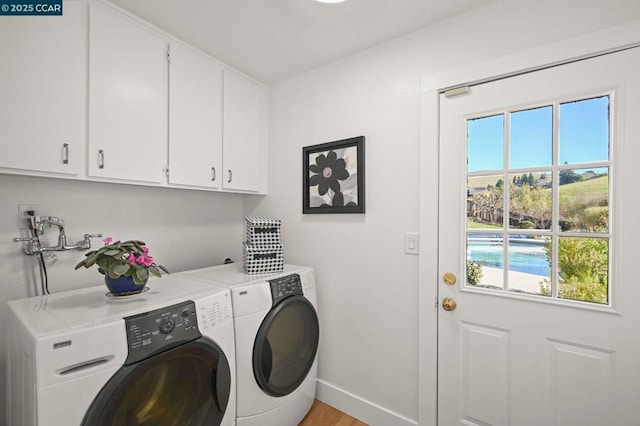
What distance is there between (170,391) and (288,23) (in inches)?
76.5

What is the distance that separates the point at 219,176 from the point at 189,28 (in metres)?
0.91

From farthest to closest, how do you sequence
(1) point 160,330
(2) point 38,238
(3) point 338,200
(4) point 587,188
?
(3) point 338,200 → (2) point 38,238 → (4) point 587,188 → (1) point 160,330

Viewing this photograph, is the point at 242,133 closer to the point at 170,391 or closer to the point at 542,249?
the point at 170,391

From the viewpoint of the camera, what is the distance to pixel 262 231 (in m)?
1.88

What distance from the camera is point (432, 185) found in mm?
1627

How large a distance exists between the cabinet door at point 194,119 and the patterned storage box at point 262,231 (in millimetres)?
449

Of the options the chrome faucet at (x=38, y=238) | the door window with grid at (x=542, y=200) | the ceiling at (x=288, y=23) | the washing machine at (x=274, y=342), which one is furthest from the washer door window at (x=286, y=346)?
the ceiling at (x=288, y=23)

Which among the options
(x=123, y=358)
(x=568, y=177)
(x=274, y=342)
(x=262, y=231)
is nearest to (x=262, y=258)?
(x=262, y=231)

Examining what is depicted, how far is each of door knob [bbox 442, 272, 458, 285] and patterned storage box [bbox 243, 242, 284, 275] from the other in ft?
3.31

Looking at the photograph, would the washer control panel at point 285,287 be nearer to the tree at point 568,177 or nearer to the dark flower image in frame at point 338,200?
the dark flower image in frame at point 338,200

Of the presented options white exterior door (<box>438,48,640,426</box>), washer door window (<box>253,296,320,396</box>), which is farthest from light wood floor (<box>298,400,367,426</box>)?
white exterior door (<box>438,48,640,426</box>)

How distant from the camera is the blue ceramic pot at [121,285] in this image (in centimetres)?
127

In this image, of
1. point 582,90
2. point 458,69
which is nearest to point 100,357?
point 458,69

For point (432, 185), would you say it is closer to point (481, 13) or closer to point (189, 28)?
point (481, 13)
